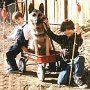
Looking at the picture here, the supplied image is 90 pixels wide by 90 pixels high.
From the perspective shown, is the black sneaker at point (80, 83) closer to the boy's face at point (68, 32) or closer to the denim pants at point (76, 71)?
the denim pants at point (76, 71)

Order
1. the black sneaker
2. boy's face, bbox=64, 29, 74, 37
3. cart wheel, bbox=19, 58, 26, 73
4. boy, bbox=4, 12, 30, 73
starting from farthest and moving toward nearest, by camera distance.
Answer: cart wheel, bbox=19, 58, 26, 73
boy, bbox=4, 12, 30, 73
boy's face, bbox=64, 29, 74, 37
the black sneaker

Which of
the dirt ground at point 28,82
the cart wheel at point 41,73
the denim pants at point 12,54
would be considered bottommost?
the dirt ground at point 28,82

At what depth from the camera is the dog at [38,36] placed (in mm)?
6805

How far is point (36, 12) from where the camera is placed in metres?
6.90

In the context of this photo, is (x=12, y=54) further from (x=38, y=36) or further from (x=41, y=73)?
(x=41, y=73)

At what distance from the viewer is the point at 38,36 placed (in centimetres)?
701

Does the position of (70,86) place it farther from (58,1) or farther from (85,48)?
(58,1)

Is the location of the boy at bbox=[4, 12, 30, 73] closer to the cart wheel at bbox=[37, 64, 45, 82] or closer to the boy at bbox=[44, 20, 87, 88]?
the boy at bbox=[44, 20, 87, 88]

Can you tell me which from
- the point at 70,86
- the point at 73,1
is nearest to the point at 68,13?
the point at 73,1

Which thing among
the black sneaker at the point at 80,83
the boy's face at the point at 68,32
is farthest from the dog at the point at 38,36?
the black sneaker at the point at 80,83

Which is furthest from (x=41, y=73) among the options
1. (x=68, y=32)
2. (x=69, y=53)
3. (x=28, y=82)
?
(x=68, y=32)

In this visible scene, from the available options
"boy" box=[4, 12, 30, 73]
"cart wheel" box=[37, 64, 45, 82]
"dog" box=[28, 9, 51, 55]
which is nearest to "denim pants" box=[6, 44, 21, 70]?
"boy" box=[4, 12, 30, 73]

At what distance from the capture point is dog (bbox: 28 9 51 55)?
6.80 meters

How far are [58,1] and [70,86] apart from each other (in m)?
7.74
